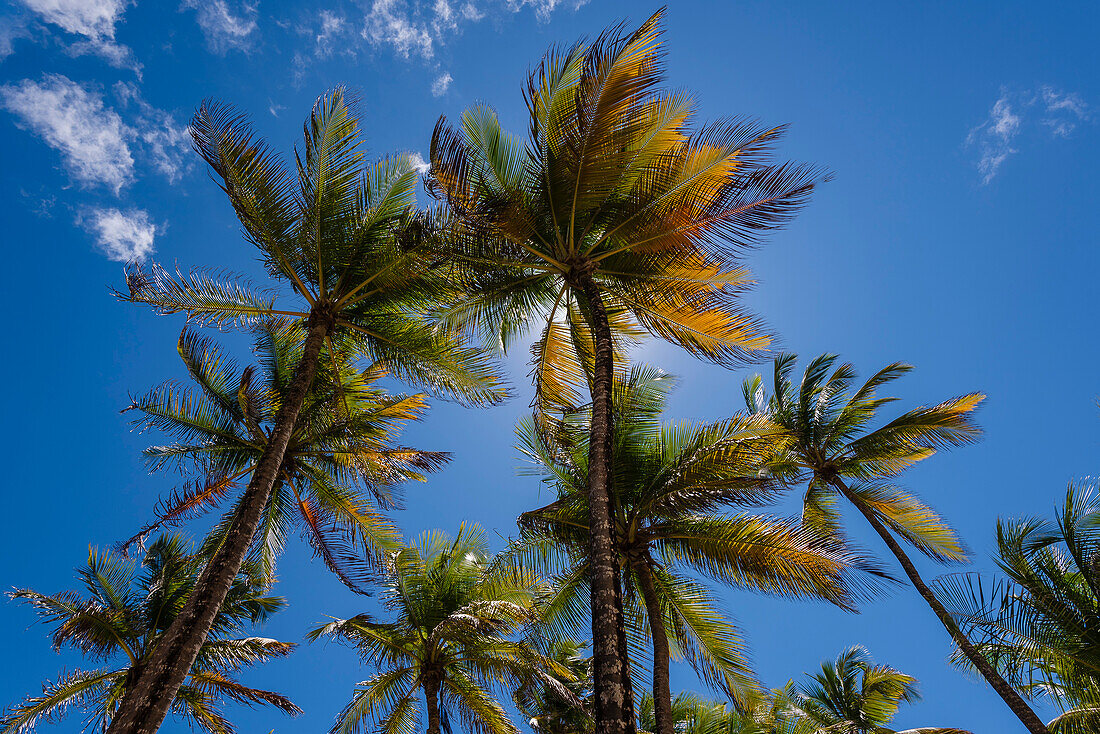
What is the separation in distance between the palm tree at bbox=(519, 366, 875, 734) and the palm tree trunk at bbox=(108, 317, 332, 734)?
396 centimetres

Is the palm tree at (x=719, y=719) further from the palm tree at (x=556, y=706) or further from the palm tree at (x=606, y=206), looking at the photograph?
the palm tree at (x=606, y=206)

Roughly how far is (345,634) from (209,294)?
6.85 metres

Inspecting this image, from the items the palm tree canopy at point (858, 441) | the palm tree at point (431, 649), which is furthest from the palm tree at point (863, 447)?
the palm tree at point (431, 649)

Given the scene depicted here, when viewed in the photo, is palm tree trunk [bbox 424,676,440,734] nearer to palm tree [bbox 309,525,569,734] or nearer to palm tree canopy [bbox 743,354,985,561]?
palm tree [bbox 309,525,569,734]

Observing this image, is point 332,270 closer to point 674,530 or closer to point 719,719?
point 674,530

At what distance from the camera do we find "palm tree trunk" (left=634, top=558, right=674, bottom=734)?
31.7ft

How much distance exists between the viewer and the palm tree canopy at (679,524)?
9.79m

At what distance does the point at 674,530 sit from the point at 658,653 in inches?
81.5

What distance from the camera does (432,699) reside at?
12.3 meters

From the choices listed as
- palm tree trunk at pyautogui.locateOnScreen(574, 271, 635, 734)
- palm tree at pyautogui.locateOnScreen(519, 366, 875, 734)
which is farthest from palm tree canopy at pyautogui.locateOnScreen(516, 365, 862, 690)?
palm tree trunk at pyautogui.locateOnScreen(574, 271, 635, 734)

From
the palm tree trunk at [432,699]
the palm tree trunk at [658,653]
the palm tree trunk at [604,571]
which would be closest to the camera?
the palm tree trunk at [604,571]

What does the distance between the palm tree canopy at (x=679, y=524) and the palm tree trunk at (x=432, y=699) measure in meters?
2.77

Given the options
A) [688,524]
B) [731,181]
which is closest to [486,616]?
[688,524]

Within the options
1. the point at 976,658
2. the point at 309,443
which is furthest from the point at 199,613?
the point at 976,658
